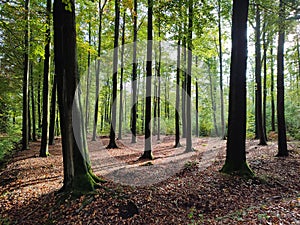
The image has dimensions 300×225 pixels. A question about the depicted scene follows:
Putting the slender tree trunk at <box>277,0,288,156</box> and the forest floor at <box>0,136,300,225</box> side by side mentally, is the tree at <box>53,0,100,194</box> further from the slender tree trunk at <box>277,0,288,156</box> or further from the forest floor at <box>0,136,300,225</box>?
the slender tree trunk at <box>277,0,288,156</box>

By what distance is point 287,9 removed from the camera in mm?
8695

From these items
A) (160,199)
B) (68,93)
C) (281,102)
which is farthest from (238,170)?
(68,93)

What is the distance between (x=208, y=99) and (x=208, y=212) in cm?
2449

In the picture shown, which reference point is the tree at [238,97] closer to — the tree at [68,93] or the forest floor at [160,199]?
the forest floor at [160,199]

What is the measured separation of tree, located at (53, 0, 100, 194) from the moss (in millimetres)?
4059

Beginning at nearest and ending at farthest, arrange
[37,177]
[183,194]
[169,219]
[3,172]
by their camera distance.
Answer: [169,219], [183,194], [37,177], [3,172]

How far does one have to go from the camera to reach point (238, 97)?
6492 mm

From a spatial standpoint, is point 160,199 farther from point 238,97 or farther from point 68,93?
point 238,97

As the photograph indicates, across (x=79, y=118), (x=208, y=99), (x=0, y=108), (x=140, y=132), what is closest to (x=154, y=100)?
(x=140, y=132)

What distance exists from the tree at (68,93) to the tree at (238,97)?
14.2 feet

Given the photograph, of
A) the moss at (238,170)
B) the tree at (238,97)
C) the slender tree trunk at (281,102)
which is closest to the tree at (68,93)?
the moss at (238,170)

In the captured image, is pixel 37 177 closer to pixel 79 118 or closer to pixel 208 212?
pixel 79 118

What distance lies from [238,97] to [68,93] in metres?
4.94

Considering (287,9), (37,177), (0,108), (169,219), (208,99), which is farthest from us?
(208,99)
